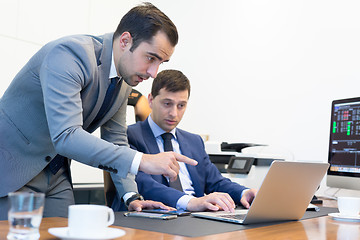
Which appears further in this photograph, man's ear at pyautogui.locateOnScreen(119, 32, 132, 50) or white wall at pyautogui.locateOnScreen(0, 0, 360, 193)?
white wall at pyautogui.locateOnScreen(0, 0, 360, 193)

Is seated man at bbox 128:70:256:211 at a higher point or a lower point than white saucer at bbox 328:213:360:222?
higher

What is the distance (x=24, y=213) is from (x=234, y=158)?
1.89 m

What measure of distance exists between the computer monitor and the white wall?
467mm

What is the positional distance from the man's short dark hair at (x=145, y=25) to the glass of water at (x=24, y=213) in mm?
875

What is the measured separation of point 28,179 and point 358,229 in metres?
1.13

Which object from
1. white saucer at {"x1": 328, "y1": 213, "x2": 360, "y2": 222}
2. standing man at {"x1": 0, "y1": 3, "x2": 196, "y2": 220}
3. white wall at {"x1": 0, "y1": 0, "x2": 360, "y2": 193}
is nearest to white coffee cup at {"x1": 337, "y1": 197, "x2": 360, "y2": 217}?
white saucer at {"x1": 328, "y1": 213, "x2": 360, "y2": 222}

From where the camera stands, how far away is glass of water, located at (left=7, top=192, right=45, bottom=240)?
0.73 meters

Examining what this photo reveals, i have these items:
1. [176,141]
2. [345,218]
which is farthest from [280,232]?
[176,141]

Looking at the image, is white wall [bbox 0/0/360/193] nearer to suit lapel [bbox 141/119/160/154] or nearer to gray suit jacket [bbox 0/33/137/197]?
suit lapel [bbox 141/119/160/154]

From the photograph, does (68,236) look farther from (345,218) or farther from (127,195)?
(345,218)

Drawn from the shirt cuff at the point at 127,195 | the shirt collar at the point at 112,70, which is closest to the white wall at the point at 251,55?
the shirt cuff at the point at 127,195

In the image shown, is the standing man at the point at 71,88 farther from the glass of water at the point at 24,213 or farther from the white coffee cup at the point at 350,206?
the white coffee cup at the point at 350,206

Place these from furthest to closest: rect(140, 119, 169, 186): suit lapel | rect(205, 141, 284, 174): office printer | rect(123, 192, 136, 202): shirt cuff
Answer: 1. rect(205, 141, 284, 174): office printer
2. rect(140, 119, 169, 186): suit lapel
3. rect(123, 192, 136, 202): shirt cuff

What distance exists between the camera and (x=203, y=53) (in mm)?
3664
